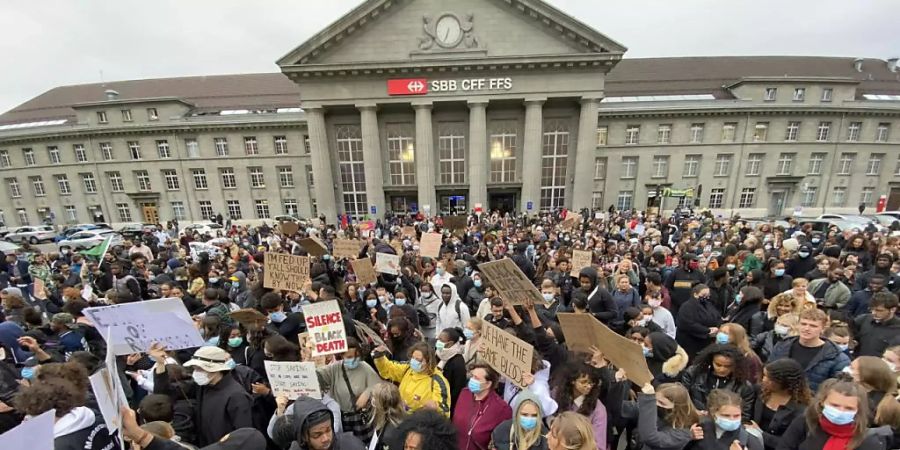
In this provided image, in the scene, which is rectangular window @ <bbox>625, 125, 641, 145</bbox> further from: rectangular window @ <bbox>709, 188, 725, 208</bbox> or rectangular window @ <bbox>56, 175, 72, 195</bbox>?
rectangular window @ <bbox>56, 175, 72, 195</bbox>

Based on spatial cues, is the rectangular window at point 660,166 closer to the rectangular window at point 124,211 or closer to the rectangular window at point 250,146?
the rectangular window at point 250,146

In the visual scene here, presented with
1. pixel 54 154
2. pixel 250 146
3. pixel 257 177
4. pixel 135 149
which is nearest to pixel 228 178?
pixel 257 177

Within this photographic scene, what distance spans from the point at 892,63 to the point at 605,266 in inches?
2172

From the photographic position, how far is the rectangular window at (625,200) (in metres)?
31.9

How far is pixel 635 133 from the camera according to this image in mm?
30516

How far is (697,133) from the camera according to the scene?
99.7 ft

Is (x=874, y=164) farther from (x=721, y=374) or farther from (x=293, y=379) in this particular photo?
(x=293, y=379)

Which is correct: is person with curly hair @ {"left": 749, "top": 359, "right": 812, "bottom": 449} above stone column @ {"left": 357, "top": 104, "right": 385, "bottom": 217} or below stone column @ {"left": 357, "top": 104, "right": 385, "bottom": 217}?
below

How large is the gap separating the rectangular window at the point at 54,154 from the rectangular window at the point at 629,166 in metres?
52.6

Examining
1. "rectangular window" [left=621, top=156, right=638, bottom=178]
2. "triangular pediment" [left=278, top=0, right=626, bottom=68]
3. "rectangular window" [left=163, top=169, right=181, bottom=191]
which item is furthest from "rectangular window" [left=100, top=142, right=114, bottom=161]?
"rectangular window" [left=621, top=156, right=638, bottom=178]

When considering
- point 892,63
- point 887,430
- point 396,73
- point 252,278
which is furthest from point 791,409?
point 892,63

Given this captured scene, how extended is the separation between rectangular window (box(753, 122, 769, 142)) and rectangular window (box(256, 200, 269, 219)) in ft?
146

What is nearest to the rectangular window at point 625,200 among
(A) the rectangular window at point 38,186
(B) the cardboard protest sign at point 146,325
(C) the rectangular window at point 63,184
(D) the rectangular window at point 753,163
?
(D) the rectangular window at point 753,163

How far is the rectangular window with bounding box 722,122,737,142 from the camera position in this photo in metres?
30.3
